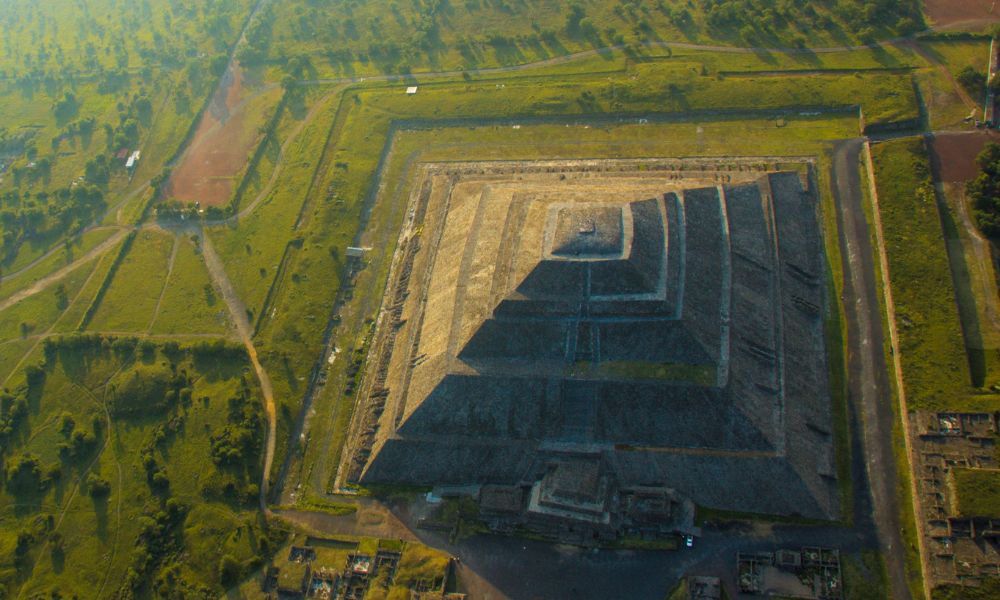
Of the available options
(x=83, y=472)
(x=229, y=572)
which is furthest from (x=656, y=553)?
(x=83, y=472)

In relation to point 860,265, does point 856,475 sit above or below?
below

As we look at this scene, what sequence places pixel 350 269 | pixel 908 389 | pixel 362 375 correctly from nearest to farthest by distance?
pixel 908 389
pixel 362 375
pixel 350 269

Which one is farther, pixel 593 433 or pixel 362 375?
pixel 362 375

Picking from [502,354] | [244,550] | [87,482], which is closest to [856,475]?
[502,354]

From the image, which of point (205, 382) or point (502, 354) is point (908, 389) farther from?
point (205, 382)

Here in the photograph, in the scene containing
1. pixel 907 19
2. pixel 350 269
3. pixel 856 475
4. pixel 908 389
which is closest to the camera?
pixel 856 475

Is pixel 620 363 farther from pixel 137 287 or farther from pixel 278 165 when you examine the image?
pixel 278 165
